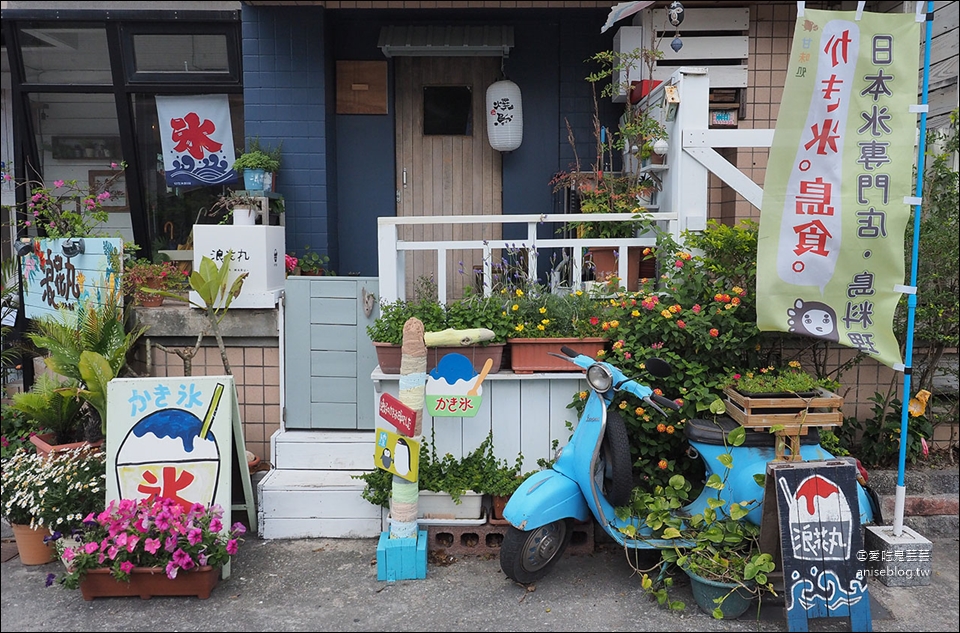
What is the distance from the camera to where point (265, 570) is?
15.0 feet

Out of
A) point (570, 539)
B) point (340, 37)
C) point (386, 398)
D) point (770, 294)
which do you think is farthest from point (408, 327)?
point (340, 37)

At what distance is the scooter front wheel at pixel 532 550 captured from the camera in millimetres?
4125

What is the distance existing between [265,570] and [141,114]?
4.70 meters

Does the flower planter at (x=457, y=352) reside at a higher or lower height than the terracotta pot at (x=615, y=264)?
lower

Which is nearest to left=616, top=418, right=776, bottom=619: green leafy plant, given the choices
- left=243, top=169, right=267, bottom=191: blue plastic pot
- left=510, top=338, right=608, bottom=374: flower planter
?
left=510, top=338, right=608, bottom=374: flower planter

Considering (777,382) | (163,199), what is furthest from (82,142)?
(777,382)

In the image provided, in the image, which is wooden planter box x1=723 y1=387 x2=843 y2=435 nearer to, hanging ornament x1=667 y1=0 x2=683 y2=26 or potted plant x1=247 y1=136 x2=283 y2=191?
hanging ornament x1=667 y1=0 x2=683 y2=26

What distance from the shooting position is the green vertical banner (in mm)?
4148

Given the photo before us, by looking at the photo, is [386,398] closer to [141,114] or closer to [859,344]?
[859,344]

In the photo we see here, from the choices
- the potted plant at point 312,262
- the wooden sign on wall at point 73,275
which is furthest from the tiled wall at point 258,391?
the potted plant at point 312,262

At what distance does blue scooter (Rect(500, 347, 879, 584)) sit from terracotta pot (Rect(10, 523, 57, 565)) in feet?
8.97

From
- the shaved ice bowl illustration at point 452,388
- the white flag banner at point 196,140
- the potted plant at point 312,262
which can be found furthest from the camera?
the white flag banner at point 196,140

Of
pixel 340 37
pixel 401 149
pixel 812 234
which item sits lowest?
pixel 812 234

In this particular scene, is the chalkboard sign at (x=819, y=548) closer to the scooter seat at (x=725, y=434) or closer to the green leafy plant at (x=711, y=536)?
the green leafy plant at (x=711, y=536)
